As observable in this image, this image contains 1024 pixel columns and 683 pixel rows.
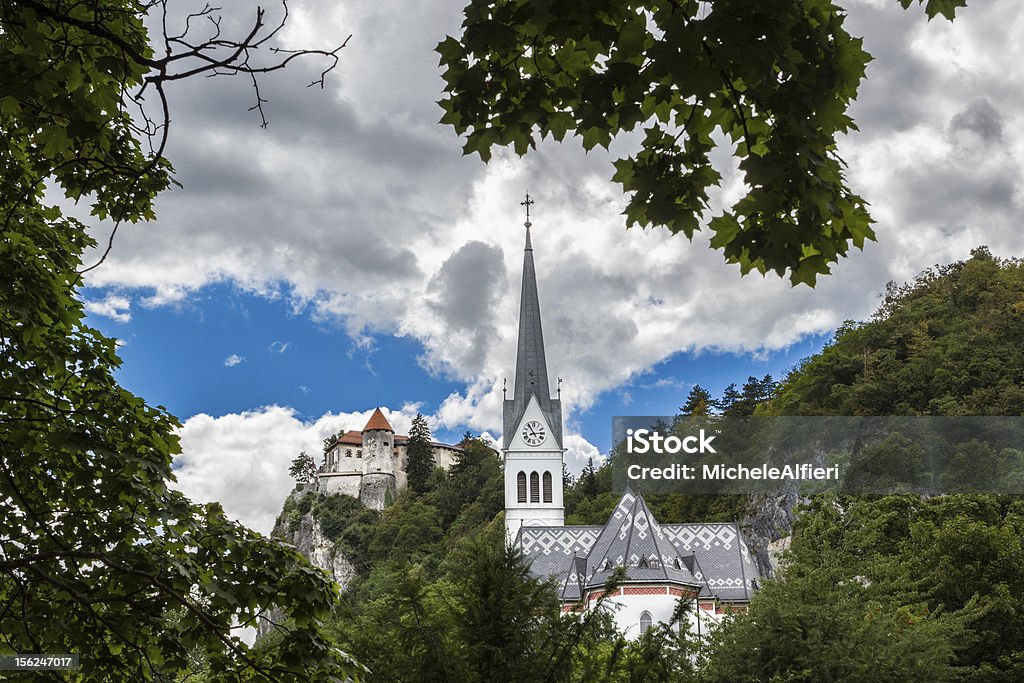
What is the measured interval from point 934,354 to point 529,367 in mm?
25811

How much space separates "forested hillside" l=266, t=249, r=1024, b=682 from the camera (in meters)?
9.23

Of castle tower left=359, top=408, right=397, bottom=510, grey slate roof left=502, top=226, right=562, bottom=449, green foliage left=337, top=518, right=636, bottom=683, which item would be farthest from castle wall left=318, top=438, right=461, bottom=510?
green foliage left=337, top=518, right=636, bottom=683

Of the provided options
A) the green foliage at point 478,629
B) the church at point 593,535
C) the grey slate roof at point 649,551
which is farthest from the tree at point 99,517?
the grey slate roof at point 649,551

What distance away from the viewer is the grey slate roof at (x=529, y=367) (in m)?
65.0

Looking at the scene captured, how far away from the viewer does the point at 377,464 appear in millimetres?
111312

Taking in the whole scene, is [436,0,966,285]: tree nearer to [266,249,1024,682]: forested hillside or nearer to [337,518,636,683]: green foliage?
[266,249,1024,682]: forested hillside

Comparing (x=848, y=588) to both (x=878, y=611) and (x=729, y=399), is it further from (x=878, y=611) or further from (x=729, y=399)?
(x=729, y=399)

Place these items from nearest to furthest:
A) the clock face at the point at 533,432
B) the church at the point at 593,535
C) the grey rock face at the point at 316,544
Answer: the church at the point at 593,535, the clock face at the point at 533,432, the grey rock face at the point at 316,544

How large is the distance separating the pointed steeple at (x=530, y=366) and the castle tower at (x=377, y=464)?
46869 mm

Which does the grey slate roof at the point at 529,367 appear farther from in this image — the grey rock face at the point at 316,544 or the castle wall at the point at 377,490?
the castle wall at the point at 377,490

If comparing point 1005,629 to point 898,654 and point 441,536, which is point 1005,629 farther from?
point 441,536

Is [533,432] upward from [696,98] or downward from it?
upward

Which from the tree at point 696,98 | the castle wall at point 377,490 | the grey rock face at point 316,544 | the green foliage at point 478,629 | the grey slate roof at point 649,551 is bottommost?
the green foliage at point 478,629

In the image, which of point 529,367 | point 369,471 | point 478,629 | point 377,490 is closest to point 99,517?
point 478,629
